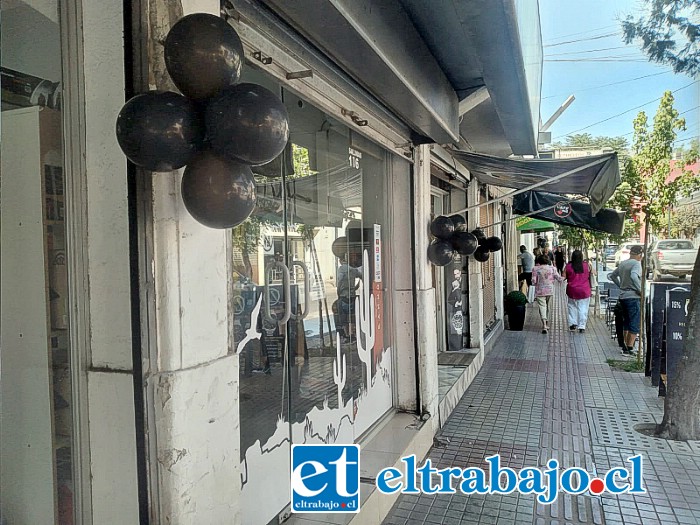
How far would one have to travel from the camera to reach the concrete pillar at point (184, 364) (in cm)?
184

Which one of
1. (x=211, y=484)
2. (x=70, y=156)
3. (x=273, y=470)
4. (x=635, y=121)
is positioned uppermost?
(x=635, y=121)

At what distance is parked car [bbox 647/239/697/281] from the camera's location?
18.1 m

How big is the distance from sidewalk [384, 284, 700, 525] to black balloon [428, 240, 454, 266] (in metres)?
1.75

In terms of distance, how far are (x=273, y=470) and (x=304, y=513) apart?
0.44m

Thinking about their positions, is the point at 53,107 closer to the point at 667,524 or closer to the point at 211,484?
the point at 211,484

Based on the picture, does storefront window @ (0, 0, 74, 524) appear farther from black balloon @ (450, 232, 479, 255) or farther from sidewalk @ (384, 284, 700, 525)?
black balloon @ (450, 232, 479, 255)

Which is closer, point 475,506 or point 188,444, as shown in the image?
point 188,444

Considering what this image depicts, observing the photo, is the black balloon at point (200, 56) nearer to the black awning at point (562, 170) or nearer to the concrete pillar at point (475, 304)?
the black awning at point (562, 170)

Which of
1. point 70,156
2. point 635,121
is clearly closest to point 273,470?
point 70,156

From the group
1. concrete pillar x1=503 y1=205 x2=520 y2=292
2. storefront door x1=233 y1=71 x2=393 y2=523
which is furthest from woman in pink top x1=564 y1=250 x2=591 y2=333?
storefront door x1=233 y1=71 x2=393 y2=523

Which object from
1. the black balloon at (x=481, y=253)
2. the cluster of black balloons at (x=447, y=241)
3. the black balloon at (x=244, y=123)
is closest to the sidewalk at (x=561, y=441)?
the black balloon at (x=481, y=253)

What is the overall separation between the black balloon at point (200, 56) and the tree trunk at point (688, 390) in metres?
4.86

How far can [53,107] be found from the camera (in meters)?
1.96

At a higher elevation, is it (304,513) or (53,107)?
(53,107)
